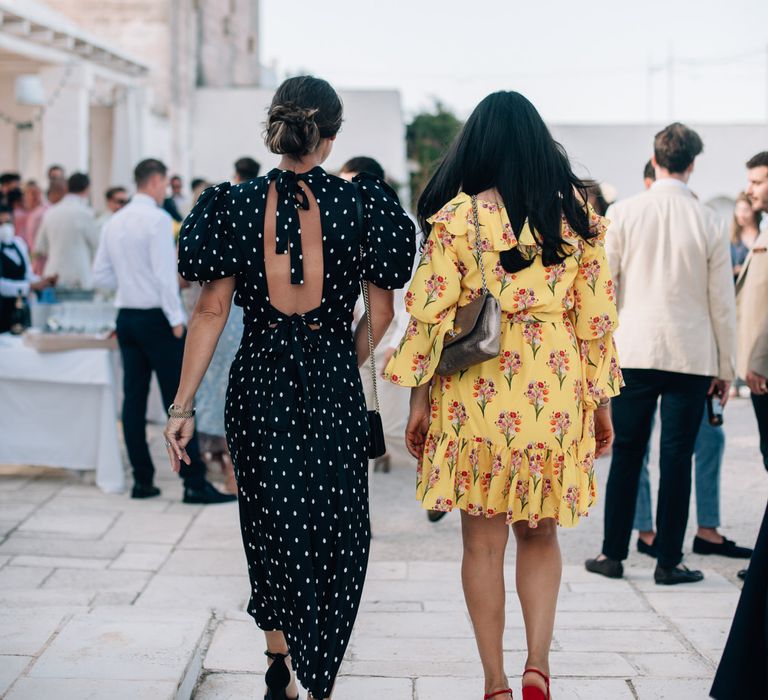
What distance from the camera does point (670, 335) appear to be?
4.65 meters

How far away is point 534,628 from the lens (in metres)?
3.10

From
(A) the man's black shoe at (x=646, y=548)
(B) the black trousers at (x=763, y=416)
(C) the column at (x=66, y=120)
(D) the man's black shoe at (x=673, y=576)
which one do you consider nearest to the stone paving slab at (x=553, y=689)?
(D) the man's black shoe at (x=673, y=576)

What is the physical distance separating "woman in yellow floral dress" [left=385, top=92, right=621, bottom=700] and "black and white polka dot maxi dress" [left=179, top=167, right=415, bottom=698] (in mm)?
160

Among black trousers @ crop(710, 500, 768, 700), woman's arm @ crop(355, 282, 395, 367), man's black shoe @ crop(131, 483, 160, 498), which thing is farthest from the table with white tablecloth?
black trousers @ crop(710, 500, 768, 700)

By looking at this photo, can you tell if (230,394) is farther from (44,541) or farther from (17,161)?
(17,161)

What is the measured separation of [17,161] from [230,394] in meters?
16.3

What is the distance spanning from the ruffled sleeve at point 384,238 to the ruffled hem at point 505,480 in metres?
0.46

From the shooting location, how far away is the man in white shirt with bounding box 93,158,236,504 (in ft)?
20.8

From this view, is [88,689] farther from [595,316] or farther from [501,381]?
[595,316]

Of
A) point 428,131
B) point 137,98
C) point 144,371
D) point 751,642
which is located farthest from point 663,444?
point 428,131

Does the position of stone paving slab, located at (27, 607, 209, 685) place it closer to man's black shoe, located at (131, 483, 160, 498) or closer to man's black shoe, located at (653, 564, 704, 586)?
man's black shoe, located at (653, 564, 704, 586)

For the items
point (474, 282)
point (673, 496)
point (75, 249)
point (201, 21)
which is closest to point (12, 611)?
point (474, 282)

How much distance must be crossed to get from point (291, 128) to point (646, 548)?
328cm

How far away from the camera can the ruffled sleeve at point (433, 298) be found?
2.99 metres
